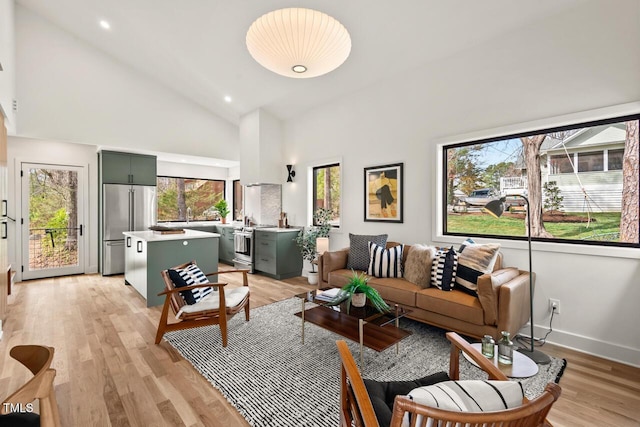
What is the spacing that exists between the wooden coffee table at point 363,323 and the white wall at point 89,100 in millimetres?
4938

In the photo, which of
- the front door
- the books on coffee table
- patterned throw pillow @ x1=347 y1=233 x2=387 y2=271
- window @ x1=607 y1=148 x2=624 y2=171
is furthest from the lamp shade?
the front door

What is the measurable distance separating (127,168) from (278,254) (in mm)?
3509

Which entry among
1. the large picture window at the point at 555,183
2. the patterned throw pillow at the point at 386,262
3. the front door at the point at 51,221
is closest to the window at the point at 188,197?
the front door at the point at 51,221

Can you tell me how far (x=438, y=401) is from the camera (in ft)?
2.88

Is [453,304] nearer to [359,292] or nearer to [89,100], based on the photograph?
[359,292]

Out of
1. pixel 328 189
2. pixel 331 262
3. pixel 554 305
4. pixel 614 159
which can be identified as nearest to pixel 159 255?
Answer: pixel 331 262

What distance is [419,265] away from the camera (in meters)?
3.22

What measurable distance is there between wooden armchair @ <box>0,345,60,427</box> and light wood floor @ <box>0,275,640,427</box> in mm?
851

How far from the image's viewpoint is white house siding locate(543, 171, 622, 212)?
267 cm

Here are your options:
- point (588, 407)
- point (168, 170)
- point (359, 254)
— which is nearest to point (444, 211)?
point (359, 254)

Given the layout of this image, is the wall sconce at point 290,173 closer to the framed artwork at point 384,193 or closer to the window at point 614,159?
the framed artwork at point 384,193

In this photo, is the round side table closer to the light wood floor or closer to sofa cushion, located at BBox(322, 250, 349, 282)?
the light wood floor

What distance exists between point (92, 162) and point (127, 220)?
4.30ft

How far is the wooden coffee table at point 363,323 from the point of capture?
224cm
